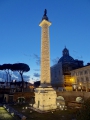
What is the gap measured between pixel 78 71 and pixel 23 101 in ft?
75.1

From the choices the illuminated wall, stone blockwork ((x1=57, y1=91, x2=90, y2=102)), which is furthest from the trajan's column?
stone blockwork ((x1=57, y1=91, x2=90, y2=102))

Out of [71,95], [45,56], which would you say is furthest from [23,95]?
[45,56]

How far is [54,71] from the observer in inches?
2414

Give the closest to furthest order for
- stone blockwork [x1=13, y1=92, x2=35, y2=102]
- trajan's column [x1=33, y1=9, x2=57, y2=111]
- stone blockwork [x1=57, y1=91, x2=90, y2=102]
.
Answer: trajan's column [x1=33, y1=9, x2=57, y2=111] < stone blockwork [x1=57, y1=91, x2=90, y2=102] < stone blockwork [x1=13, y1=92, x2=35, y2=102]

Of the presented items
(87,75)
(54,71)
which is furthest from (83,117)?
(54,71)

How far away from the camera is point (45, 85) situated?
993 inches

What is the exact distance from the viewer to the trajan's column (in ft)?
78.6

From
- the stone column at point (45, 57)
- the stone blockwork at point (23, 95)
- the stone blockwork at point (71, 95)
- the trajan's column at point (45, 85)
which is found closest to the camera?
the trajan's column at point (45, 85)

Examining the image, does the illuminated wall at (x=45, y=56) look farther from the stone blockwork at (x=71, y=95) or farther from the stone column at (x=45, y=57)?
the stone blockwork at (x=71, y=95)

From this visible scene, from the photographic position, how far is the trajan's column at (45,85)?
23969 millimetres

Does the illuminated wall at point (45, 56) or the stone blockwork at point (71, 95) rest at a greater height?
the illuminated wall at point (45, 56)

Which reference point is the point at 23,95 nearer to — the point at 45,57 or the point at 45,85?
the point at 45,85

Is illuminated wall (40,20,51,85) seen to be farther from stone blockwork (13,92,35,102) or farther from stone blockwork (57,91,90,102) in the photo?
stone blockwork (13,92,35,102)

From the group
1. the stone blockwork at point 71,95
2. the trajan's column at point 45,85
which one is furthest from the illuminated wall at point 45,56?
the stone blockwork at point 71,95
